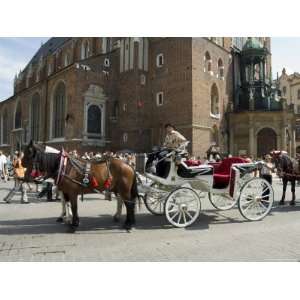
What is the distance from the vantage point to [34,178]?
654 centimetres

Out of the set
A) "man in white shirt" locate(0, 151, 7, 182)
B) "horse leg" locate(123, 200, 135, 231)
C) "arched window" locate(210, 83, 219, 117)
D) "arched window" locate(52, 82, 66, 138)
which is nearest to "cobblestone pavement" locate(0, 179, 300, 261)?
"horse leg" locate(123, 200, 135, 231)

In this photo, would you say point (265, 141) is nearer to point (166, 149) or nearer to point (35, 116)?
point (166, 149)

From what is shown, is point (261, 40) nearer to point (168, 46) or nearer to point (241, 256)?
point (168, 46)

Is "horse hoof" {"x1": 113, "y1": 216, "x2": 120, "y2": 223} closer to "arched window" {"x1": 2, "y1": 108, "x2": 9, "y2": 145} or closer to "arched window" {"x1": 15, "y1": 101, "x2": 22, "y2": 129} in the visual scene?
"arched window" {"x1": 15, "y1": 101, "x2": 22, "y2": 129}

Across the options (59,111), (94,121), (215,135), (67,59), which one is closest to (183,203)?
(215,135)

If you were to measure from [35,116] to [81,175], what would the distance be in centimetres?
3284

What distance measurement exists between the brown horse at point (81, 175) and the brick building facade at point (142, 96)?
19.4 m

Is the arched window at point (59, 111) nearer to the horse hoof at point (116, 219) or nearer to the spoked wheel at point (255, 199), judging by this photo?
the horse hoof at point (116, 219)

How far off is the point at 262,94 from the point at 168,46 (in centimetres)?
974

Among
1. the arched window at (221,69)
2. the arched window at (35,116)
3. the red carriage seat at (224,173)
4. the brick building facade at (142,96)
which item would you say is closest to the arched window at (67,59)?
the arched window at (35,116)

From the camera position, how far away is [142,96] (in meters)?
30.2

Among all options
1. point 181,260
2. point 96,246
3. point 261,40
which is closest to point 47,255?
point 96,246

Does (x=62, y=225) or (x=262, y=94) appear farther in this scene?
(x=262, y=94)

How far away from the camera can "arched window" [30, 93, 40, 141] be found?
36.1 metres
